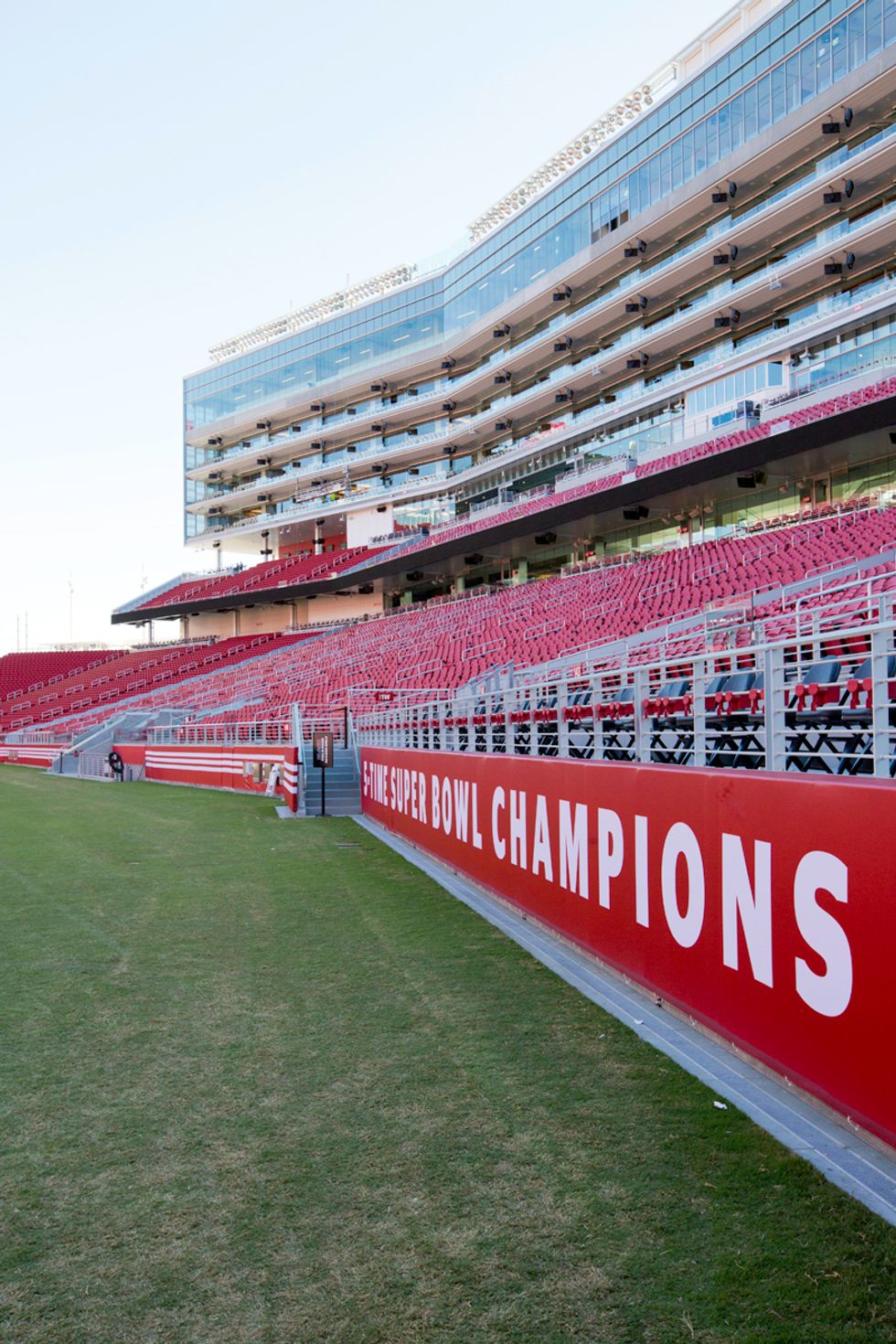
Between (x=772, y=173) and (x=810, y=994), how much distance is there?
37650 mm

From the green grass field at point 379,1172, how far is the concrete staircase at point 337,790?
11.3 m

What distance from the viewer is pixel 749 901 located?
4.39 m

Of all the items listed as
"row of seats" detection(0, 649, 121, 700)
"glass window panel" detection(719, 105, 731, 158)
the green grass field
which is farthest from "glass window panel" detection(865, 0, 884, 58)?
"row of seats" detection(0, 649, 121, 700)

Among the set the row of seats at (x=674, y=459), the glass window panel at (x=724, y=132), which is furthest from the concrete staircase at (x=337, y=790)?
the glass window panel at (x=724, y=132)

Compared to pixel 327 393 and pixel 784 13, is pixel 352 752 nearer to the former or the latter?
pixel 784 13

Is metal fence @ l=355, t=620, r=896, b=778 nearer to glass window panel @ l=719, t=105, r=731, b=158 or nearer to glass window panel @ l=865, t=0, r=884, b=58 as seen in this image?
glass window panel @ l=865, t=0, r=884, b=58

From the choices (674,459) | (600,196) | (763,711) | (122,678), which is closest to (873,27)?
(600,196)

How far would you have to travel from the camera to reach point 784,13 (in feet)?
109

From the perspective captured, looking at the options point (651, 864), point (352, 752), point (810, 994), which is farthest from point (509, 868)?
point (352, 752)

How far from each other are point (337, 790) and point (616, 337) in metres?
31.3

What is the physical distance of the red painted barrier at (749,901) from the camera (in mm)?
3578

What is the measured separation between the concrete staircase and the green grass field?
1135cm

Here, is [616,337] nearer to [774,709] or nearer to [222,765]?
[222,765]

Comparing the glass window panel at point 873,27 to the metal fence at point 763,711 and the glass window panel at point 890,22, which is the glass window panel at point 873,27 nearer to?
the glass window panel at point 890,22
